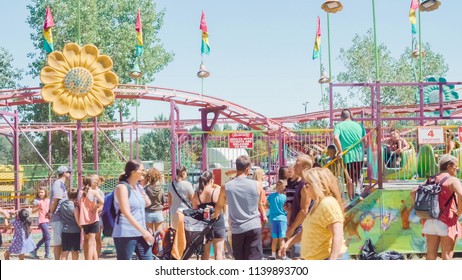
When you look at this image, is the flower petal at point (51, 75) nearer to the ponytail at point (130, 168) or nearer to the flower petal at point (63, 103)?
the flower petal at point (63, 103)

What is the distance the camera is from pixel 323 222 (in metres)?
4.86

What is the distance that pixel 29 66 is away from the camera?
120 ft

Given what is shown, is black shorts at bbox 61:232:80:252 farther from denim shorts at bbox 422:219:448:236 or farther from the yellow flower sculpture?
denim shorts at bbox 422:219:448:236

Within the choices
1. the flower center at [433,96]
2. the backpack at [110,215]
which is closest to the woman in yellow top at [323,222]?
the backpack at [110,215]

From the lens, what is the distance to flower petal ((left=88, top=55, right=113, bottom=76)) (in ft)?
45.0

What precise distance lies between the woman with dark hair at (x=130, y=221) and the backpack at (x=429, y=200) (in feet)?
10.3

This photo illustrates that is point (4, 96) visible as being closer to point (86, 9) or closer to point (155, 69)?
point (86, 9)

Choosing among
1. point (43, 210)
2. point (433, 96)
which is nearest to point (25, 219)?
point (43, 210)

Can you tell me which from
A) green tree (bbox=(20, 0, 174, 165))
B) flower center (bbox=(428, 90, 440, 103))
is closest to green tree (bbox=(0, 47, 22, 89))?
green tree (bbox=(20, 0, 174, 165))

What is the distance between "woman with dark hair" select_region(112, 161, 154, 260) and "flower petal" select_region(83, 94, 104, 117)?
729cm

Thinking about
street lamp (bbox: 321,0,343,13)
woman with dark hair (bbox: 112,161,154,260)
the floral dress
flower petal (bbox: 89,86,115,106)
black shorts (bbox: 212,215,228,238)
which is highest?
street lamp (bbox: 321,0,343,13)

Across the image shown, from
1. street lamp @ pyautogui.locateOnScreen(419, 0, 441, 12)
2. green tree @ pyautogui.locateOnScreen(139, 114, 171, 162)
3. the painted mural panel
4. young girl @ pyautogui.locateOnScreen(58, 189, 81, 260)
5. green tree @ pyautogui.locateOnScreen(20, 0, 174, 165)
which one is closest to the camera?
young girl @ pyautogui.locateOnScreen(58, 189, 81, 260)

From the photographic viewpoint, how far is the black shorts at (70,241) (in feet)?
31.2

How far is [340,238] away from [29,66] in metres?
34.5
